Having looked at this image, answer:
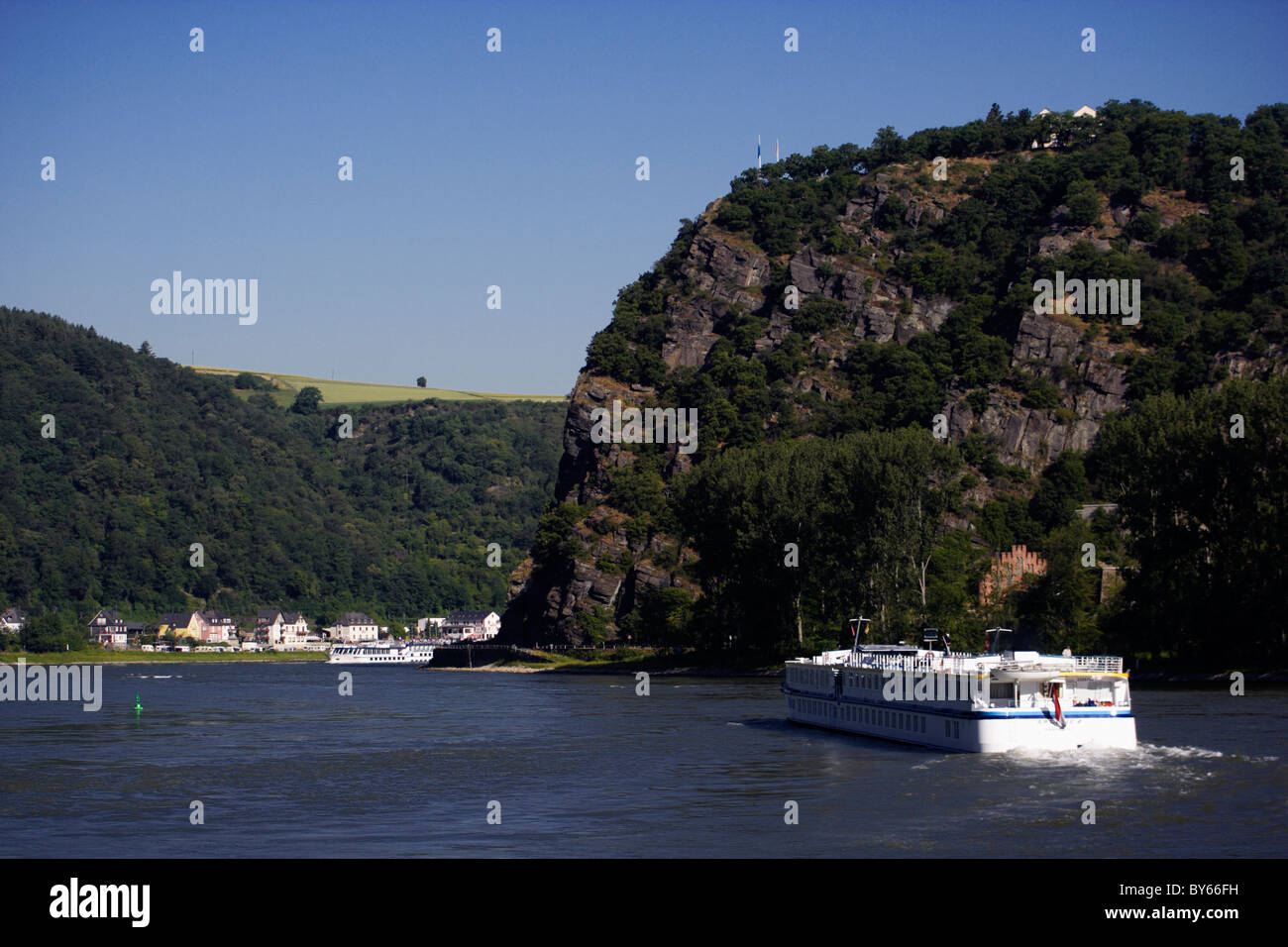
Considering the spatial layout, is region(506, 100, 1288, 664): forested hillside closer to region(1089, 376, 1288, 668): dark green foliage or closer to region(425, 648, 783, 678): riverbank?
region(1089, 376, 1288, 668): dark green foliage

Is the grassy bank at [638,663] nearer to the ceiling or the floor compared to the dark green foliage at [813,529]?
nearer to the floor

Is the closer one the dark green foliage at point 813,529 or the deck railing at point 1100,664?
the deck railing at point 1100,664

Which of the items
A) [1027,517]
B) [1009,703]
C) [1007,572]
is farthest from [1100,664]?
[1027,517]

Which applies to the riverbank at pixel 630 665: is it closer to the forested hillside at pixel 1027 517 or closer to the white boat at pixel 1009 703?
the forested hillside at pixel 1027 517

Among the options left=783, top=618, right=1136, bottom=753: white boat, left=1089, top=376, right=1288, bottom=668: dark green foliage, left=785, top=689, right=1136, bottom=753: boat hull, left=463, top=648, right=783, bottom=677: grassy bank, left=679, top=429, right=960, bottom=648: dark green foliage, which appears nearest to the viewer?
left=785, top=689, right=1136, bottom=753: boat hull

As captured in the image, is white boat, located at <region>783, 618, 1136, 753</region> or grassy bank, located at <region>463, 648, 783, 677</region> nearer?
white boat, located at <region>783, 618, 1136, 753</region>

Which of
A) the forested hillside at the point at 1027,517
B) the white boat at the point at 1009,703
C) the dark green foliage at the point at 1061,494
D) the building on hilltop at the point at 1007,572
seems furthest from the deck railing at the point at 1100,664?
the dark green foliage at the point at 1061,494

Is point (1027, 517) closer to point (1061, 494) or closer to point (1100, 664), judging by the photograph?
point (1061, 494)

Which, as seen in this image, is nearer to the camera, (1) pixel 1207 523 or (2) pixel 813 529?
(1) pixel 1207 523

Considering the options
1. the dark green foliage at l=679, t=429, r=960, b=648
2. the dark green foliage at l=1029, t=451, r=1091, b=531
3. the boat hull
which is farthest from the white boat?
the dark green foliage at l=1029, t=451, r=1091, b=531
